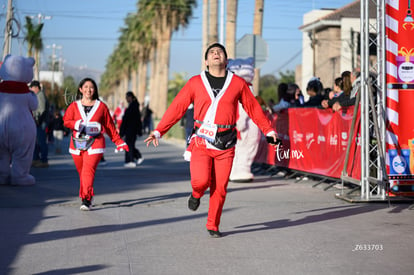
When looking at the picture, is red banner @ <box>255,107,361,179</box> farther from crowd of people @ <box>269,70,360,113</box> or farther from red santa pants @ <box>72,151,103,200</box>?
red santa pants @ <box>72,151,103,200</box>

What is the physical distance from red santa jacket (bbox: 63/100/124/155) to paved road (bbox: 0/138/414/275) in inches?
31.8

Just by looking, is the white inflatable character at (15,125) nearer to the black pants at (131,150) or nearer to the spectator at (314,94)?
the black pants at (131,150)

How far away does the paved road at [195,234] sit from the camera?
5922 millimetres

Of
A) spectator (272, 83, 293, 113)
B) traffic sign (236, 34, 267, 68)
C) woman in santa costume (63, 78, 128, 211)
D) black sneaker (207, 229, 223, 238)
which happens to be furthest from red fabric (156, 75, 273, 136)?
traffic sign (236, 34, 267, 68)

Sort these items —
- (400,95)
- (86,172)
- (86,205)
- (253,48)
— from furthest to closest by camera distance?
(253,48) → (400,95) → (86,172) → (86,205)

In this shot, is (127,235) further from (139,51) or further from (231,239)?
(139,51)

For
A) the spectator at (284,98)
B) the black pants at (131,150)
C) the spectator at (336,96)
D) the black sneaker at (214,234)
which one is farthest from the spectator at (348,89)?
the black pants at (131,150)

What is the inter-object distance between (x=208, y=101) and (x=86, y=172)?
117 inches

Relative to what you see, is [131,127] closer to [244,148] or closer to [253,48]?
[253,48]

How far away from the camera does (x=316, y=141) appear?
43.0ft

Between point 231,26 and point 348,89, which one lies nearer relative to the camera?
point 348,89

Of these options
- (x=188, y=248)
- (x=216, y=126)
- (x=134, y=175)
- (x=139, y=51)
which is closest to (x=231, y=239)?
(x=188, y=248)

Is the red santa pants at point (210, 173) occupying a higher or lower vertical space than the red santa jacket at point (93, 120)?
lower

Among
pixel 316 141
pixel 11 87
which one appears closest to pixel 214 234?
pixel 316 141
